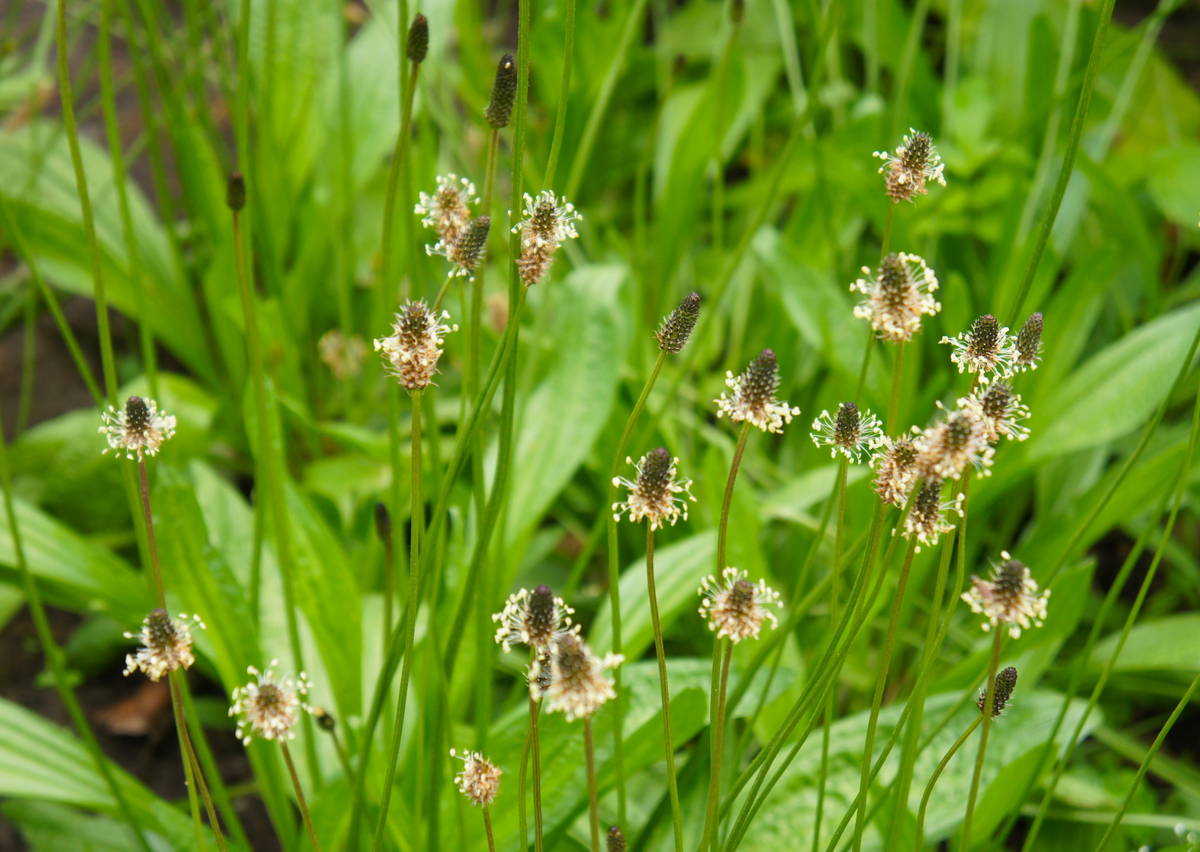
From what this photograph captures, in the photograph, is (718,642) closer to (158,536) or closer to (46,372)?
(158,536)

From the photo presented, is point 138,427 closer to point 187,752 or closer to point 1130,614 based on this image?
point 187,752

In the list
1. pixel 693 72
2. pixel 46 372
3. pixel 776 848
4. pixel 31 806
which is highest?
pixel 693 72

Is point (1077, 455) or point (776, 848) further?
point (1077, 455)

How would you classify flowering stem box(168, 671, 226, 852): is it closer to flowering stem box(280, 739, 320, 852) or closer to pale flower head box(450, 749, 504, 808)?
flowering stem box(280, 739, 320, 852)

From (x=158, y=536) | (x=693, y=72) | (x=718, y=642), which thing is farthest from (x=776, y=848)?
(x=693, y=72)

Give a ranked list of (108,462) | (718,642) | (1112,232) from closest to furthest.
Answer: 1. (718,642)
2. (108,462)
3. (1112,232)

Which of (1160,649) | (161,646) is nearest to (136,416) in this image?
(161,646)

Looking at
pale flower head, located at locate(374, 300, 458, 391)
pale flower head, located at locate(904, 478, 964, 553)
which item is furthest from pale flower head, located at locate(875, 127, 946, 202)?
pale flower head, located at locate(374, 300, 458, 391)
